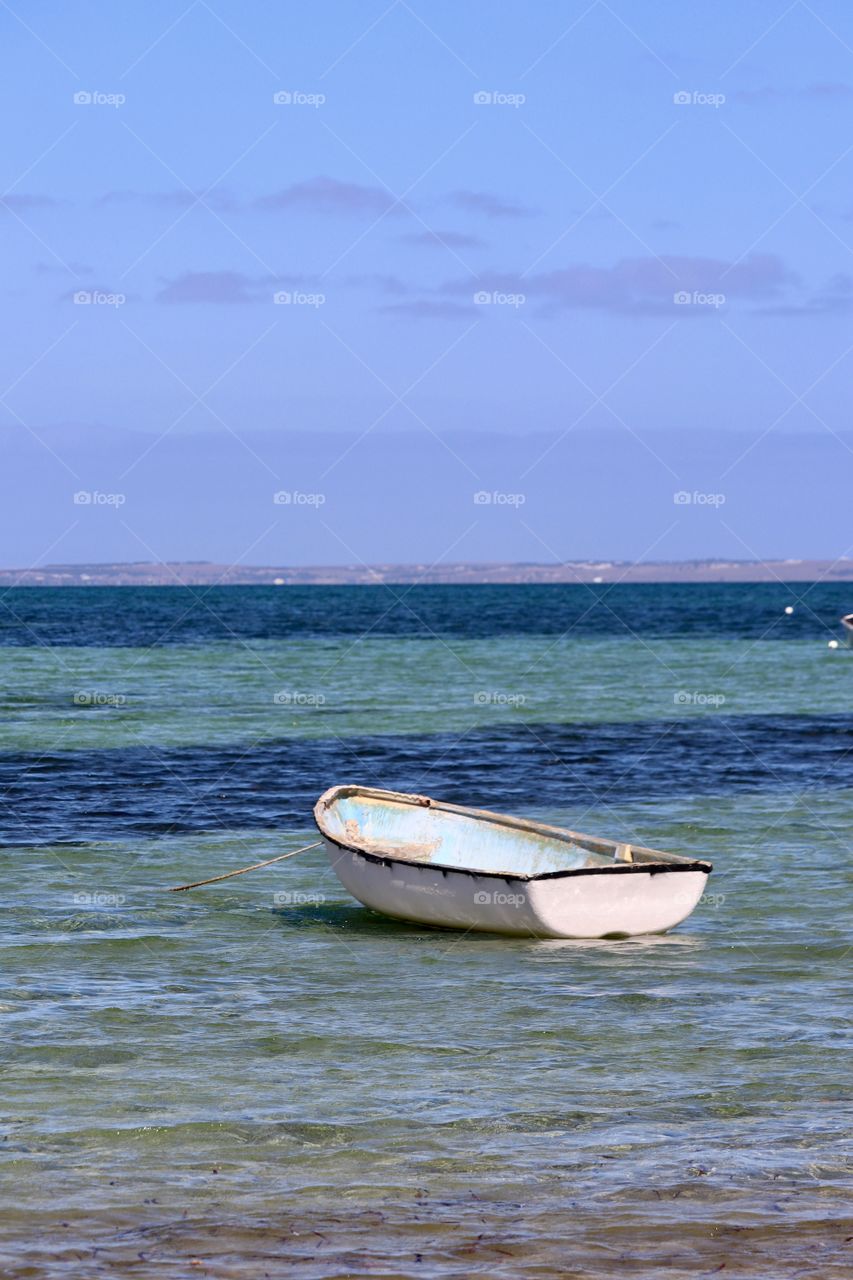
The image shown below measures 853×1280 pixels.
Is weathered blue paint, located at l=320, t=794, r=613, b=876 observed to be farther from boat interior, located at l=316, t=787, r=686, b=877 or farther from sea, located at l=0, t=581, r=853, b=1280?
sea, located at l=0, t=581, r=853, b=1280

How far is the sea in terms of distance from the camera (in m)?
9.69

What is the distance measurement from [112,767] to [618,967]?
67.7ft

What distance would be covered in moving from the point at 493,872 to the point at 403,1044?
402cm

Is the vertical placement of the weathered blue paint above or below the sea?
above

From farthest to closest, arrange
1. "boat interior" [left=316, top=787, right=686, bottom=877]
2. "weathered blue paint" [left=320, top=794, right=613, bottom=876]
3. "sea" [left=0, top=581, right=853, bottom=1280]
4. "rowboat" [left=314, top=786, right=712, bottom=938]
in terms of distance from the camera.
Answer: "weathered blue paint" [left=320, top=794, right=613, bottom=876] → "boat interior" [left=316, top=787, right=686, bottom=877] → "rowboat" [left=314, top=786, right=712, bottom=938] → "sea" [left=0, top=581, right=853, bottom=1280]

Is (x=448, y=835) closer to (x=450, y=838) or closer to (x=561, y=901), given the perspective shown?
(x=450, y=838)

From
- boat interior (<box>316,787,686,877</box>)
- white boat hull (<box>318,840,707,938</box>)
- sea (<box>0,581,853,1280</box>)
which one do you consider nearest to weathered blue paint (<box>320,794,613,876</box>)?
boat interior (<box>316,787,686,877</box>)

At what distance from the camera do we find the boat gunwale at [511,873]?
17.7 meters

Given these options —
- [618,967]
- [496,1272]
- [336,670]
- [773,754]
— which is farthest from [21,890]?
[336,670]

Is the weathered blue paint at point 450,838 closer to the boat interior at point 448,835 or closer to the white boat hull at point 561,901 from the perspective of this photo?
the boat interior at point 448,835

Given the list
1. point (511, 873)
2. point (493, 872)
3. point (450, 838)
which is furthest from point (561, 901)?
point (450, 838)

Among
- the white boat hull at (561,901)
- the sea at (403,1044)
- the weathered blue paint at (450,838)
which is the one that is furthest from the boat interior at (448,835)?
the white boat hull at (561,901)

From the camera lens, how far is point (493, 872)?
1798 centimetres

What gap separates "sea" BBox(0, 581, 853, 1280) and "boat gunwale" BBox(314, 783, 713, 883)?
0.85 metres
